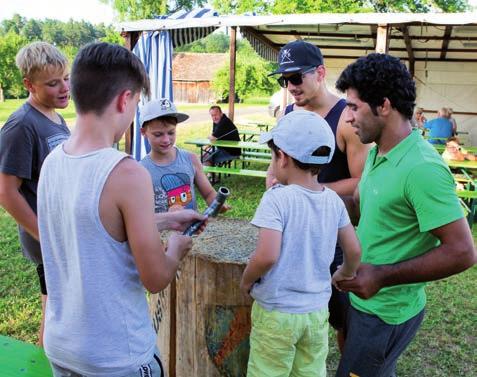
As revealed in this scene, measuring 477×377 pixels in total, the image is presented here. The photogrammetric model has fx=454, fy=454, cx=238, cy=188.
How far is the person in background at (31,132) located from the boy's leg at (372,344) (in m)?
1.63

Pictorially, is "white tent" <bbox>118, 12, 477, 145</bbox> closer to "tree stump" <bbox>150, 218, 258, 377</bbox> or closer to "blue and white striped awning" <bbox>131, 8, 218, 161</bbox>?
"blue and white striped awning" <bbox>131, 8, 218, 161</bbox>

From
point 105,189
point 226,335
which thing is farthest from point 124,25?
point 105,189

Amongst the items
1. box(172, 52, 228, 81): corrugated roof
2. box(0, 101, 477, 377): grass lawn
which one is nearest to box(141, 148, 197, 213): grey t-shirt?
box(0, 101, 477, 377): grass lawn

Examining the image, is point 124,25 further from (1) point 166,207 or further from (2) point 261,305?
(2) point 261,305

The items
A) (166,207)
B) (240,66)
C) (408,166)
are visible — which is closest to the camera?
(408,166)

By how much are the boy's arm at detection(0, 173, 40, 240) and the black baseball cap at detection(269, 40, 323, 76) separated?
154cm

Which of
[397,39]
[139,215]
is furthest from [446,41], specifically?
[139,215]

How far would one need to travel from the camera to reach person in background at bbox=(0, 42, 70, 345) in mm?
2314

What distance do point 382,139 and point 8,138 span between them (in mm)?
1820

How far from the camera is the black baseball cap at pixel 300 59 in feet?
8.34

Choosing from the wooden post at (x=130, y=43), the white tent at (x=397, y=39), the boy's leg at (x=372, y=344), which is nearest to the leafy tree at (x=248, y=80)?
the white tent at (x=397, y=39)

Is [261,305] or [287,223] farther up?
[287,223]

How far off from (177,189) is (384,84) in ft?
4.63

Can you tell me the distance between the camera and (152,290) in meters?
1.36
